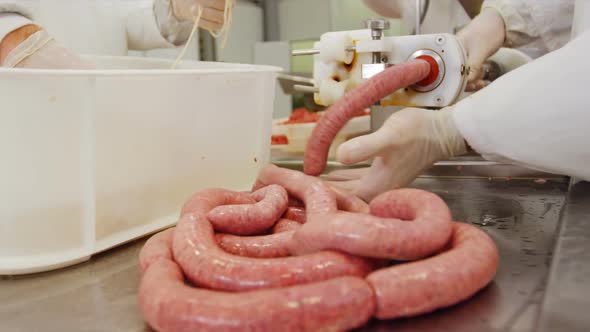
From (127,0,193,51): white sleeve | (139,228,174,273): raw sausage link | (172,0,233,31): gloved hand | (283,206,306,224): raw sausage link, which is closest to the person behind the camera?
(139,228,174,273): raw sausage link

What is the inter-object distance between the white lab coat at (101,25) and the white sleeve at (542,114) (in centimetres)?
140

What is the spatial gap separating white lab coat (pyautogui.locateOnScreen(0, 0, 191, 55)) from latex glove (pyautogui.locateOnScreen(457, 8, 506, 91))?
4.03ft

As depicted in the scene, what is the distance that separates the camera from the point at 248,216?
100cm

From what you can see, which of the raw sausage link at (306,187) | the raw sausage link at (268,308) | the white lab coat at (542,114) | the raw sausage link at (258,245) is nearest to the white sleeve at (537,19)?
the white lab coat at (542,114)

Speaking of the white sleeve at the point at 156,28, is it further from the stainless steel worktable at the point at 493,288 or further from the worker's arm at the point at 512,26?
the stainless steel worktable at the point at 493,288

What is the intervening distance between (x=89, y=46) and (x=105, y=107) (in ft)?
4.07

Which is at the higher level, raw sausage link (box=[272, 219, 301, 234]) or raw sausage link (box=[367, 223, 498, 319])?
raw sausage link (box=[367, 223, 498, 319])

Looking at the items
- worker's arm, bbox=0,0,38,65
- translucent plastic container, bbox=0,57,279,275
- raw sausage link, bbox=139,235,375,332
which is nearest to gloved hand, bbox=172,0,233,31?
translucent plastic container, bbox=0,57,279,275

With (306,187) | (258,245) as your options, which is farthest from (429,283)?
(306,187)

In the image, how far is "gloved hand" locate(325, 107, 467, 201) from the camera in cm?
122

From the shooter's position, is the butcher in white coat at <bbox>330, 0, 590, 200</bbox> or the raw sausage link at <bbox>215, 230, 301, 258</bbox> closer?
the raw sausage link at <bbox>215, 230, 301, 258</bbox>

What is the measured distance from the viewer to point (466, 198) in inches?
55.8

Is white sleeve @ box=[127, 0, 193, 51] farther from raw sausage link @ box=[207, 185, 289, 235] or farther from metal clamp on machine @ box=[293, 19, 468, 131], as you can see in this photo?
raw sausage link @ box=[207, 185, 289, 235]

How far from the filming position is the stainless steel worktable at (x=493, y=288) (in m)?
0.71
